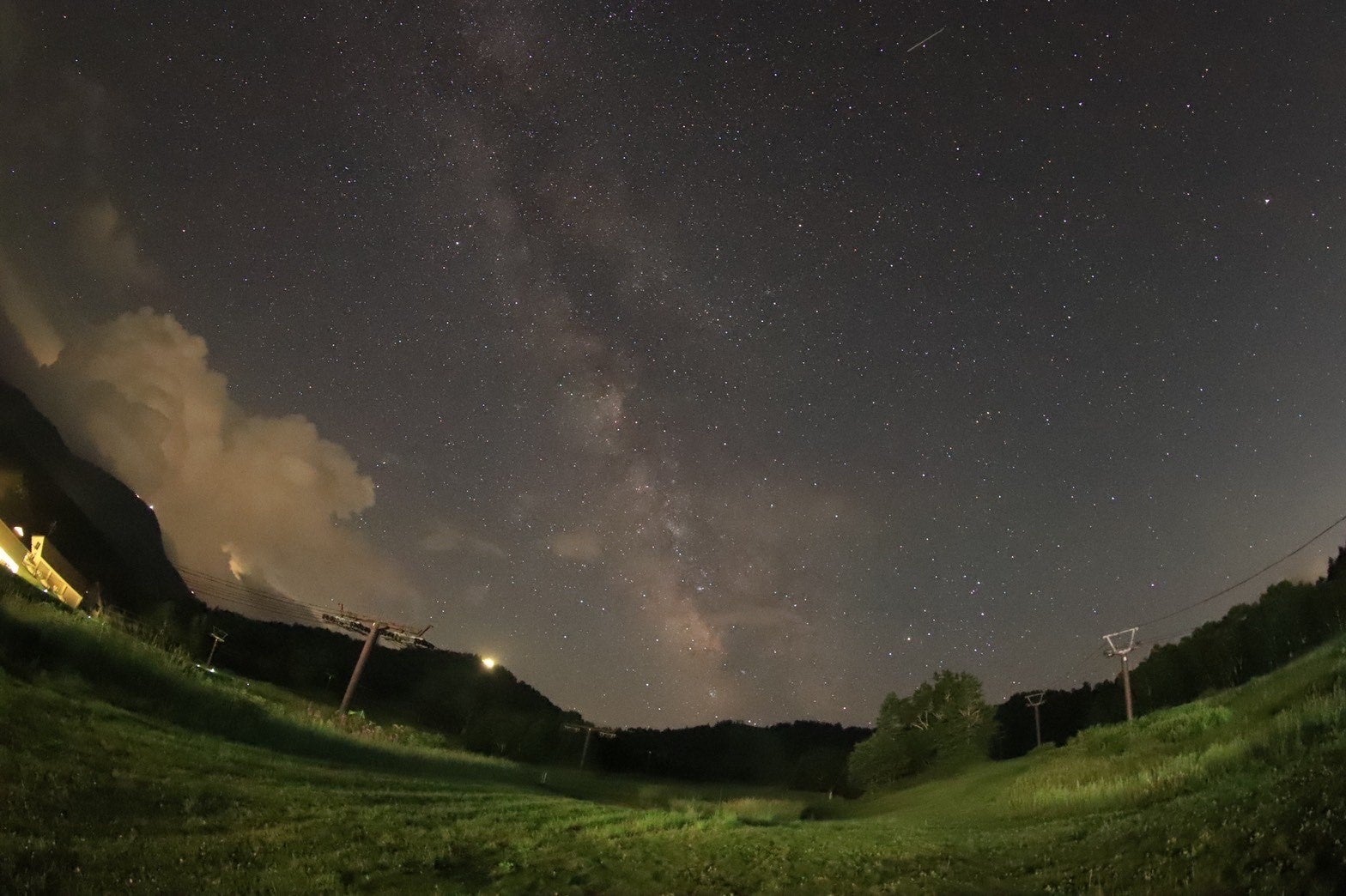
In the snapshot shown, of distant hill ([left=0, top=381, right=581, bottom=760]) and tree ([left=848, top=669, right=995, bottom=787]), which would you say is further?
distant hill ([left=0, top=381, right=581, bottom=760])

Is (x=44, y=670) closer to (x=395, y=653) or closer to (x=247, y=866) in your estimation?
(x=247, y=866)

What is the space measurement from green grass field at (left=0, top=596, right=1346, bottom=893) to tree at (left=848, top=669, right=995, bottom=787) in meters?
58.7

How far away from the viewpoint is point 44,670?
21094mm

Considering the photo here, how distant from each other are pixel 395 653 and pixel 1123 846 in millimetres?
149432

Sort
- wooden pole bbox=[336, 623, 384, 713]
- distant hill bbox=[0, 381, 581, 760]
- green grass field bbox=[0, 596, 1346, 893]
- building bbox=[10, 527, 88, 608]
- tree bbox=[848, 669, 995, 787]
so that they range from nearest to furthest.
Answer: green grass field bbox=[0, 596, 1346, 893], building bbox=[10, 527, 88, 608], wooden pole bbox=[336, 623, 384, 713], tree bbox=[848, 669, 995, 787], distant hill bbox=[0, 381, 581, 760]

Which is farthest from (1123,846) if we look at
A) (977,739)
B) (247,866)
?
(977,739)

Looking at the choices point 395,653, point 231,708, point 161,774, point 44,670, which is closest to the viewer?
point 161,774

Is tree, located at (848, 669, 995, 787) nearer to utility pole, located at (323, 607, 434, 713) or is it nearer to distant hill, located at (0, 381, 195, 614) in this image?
utility pole, located at (323, 607, 434, 713)

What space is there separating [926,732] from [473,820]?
81345 mm

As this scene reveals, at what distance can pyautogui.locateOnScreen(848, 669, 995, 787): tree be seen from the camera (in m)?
85.2

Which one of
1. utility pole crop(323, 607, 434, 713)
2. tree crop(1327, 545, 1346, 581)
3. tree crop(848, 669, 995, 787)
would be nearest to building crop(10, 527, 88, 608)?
utility pole crop(323, 607, 434, 713)

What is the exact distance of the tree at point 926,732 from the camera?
85188mm

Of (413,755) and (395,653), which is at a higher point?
(395,653)

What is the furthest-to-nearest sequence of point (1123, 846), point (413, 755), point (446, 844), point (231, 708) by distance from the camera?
point (413, 755)
point (231, 708)
point (446, 844)
point (1123, 846)
